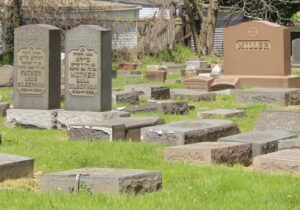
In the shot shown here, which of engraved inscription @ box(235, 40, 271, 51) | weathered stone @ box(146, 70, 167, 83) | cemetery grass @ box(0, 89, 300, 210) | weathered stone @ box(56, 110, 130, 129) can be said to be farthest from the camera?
weathered stone @ box(146, 70, 167, 83)

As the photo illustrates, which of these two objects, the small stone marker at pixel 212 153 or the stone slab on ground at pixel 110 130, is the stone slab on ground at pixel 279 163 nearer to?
the small stone marker at pixel 212 153

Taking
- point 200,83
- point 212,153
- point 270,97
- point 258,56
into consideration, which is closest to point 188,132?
point 212,153

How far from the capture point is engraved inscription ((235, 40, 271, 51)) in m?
22.7

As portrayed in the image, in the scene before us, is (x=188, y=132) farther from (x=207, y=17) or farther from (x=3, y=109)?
(x=207, y=17)

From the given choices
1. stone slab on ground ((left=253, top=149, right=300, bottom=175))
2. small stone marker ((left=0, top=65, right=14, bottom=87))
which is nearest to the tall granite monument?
small stone marker ((left=0, top=65, right=14, bottom=87))

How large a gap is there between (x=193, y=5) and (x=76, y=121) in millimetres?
29264

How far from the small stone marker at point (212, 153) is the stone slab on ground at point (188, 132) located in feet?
3.49

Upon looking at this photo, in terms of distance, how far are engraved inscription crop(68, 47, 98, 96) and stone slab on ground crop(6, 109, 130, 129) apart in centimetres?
42

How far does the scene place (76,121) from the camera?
Answer: 13.8 meters

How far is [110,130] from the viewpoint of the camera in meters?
12.1

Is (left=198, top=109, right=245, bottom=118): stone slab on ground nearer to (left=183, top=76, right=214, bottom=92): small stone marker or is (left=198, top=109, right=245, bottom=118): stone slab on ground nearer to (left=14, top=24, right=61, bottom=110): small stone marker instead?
(left=14, top=24, right=61, bottom=110): small stone marker

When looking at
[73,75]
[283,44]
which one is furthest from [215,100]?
[73,75]

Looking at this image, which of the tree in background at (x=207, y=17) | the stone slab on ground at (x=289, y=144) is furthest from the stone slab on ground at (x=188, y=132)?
the tree in background at (x=207, y=17)

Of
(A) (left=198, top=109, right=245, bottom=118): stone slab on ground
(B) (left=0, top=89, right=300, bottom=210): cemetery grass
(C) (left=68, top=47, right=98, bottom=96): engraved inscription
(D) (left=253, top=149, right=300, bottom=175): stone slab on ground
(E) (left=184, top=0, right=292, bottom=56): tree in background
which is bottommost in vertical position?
(B) (left=0, top=89, right=300, bottom=210): cemetery grass
